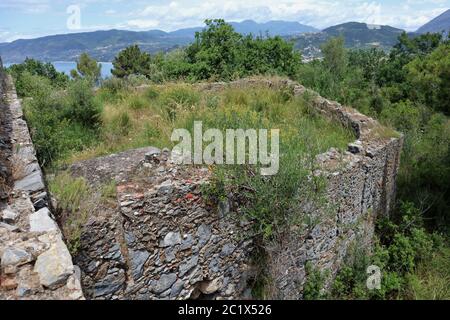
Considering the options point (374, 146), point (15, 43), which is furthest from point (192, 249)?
point (15, 43)

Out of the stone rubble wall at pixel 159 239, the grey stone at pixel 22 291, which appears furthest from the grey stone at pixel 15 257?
the stone rubble wall at pixel 159 239

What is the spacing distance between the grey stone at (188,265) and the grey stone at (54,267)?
1.66 meters

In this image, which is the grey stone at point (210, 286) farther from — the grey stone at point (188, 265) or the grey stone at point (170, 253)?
the grey stone at point (170, 253)

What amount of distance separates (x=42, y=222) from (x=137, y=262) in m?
1.13

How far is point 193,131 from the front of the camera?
16.5 feet

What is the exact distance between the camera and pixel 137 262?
137 inches

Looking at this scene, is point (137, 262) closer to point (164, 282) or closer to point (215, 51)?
point (164, 282)

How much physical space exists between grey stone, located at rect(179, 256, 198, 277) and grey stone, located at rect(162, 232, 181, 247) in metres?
0.28

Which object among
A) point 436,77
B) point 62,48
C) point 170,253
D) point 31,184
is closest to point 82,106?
point 31,184

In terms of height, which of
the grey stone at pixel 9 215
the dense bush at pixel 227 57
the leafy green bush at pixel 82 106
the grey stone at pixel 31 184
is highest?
the dense bush at pixel 227 57

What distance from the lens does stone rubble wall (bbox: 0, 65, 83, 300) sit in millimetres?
2074

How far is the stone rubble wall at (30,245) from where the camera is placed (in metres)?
2.07
